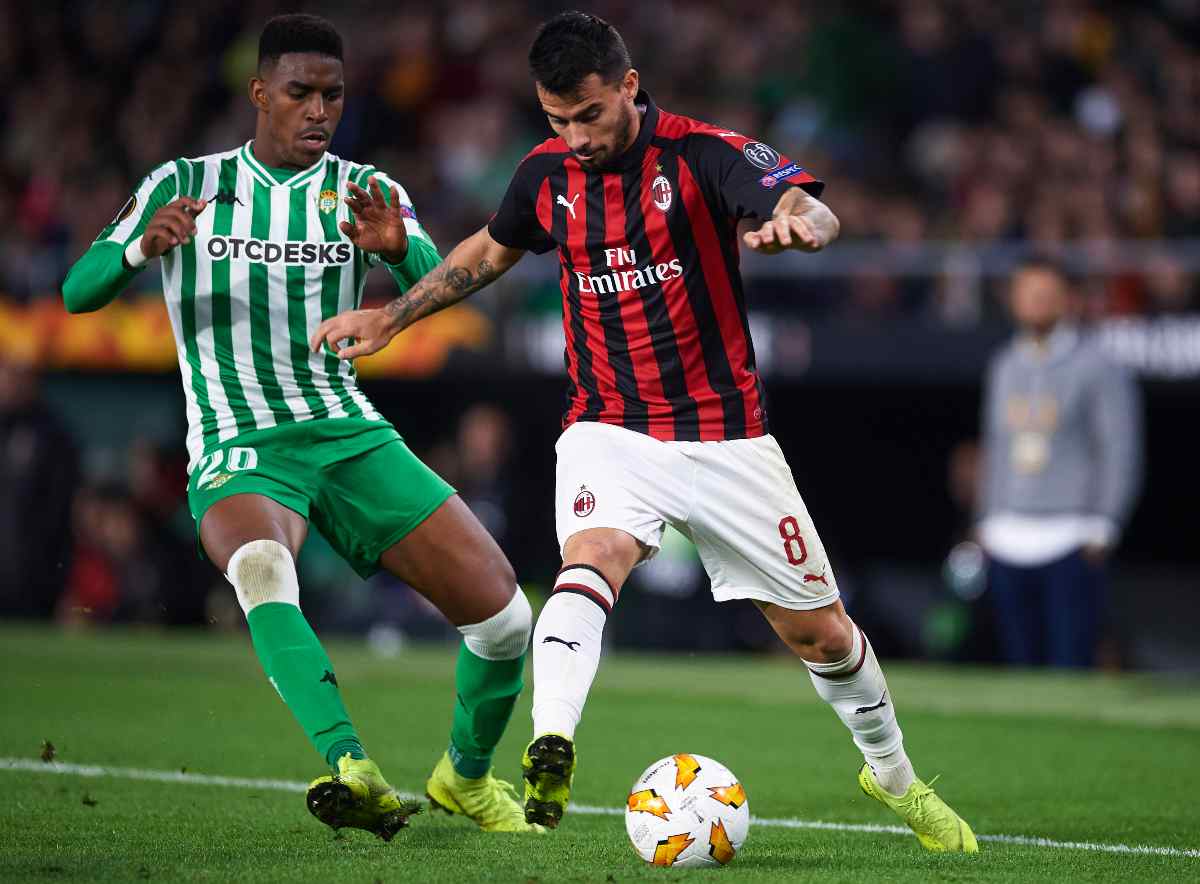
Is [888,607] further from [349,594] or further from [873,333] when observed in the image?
[349,594]

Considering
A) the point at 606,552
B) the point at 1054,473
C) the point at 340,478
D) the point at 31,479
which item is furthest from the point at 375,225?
the point at 31,479

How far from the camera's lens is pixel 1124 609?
15.8 metres

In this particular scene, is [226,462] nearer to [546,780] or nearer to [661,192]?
[661,192]

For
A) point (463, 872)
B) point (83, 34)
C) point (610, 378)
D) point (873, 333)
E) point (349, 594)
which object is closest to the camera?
point (463, 872)

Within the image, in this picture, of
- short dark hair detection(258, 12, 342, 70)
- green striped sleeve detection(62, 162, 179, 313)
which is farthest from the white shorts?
short dark hair detection(258, 12, 342, 70)

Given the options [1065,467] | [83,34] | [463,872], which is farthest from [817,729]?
[83,34]

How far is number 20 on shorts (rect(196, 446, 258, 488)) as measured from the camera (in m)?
5.79

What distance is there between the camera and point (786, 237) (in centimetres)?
479

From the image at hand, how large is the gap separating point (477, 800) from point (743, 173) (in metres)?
2.28

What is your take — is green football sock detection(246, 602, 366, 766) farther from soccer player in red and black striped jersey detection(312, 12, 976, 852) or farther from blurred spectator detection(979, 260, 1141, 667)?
blurred spectator detection(979, 260, 1141, 667)

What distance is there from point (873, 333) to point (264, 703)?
5929mm

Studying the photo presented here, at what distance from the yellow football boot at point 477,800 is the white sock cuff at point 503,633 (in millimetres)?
377

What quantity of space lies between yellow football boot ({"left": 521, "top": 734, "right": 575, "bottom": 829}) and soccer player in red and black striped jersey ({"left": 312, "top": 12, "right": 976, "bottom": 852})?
23.1 inches

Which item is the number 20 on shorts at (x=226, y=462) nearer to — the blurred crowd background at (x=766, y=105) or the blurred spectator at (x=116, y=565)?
the blurred crowd background at (x=766, y=105)
